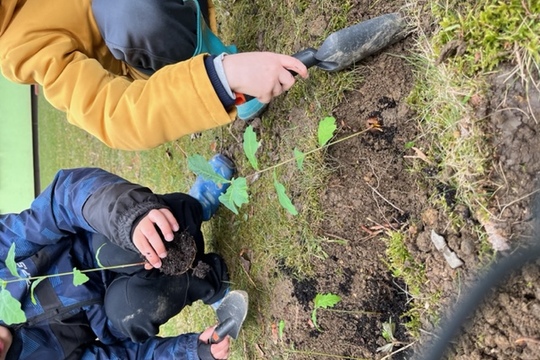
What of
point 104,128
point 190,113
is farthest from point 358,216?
point 104,128

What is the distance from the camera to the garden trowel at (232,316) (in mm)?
1938

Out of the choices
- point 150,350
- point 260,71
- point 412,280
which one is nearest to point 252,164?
point 260,71

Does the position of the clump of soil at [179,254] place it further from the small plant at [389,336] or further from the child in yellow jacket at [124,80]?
the small plant at [389,336]

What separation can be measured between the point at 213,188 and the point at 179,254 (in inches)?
21.6

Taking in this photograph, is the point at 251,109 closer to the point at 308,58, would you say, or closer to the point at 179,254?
the point at 308,58

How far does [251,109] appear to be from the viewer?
1.84 m

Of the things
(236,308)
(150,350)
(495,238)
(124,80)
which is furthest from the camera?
(150,350)

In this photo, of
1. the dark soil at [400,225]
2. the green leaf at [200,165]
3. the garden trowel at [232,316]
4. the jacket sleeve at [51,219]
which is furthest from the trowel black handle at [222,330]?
the green leaf at [200,165]

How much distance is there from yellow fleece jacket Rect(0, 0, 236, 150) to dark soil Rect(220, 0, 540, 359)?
18.1 inches

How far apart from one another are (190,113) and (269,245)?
2.38ft

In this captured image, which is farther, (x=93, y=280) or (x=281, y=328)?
(x=93, y=280)

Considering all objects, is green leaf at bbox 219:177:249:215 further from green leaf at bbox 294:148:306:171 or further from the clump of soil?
the clump of soil

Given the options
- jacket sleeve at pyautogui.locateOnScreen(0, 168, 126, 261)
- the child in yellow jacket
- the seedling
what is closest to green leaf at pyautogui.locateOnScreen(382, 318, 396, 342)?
the seedling

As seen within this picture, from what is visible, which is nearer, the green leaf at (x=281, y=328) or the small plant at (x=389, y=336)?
the small plant at (x=389, y=336)
